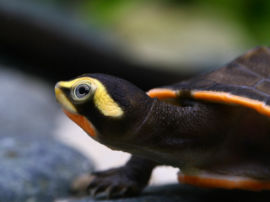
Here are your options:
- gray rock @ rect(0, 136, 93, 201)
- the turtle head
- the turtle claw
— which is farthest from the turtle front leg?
the turtle head

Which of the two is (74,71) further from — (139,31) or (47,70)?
(139,31)

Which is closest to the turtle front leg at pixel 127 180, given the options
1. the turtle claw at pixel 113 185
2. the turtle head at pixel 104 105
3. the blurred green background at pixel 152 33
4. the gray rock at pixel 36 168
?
the turtle claw at pixel 113 185

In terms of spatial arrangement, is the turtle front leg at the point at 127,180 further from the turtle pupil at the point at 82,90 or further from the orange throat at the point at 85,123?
the turtle pupil at the point at 82,90

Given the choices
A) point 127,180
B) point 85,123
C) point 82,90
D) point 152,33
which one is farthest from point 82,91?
point 152,33

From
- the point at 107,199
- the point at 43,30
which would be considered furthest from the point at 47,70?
the point at 107,199

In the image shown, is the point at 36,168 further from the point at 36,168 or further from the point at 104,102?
the point at 104,102
